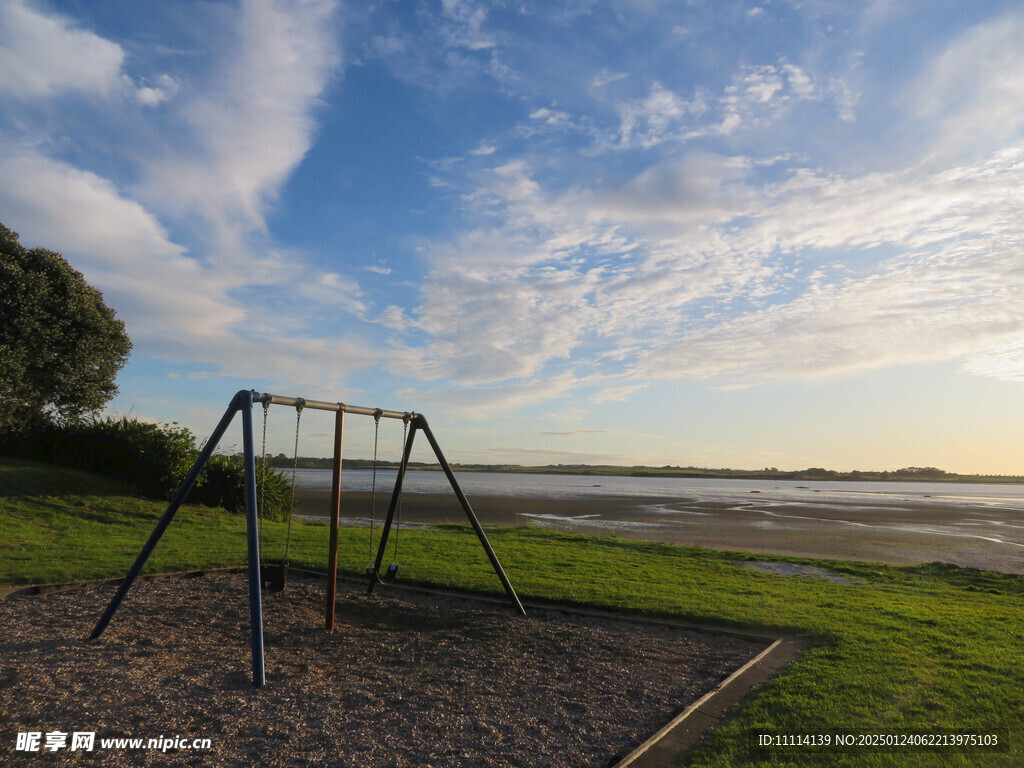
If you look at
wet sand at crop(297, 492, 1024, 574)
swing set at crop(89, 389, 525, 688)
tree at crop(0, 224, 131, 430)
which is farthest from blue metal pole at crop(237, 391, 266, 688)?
tree at crop(0, 224, 131, 430)

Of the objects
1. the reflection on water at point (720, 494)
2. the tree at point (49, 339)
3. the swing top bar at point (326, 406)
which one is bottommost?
the reflection on water at point (720, 494)

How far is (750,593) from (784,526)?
57.2 feet

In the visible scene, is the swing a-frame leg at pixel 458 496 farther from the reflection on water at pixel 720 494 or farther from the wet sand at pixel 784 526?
→ the reflection on water at pixel 720 494

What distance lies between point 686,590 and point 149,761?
7.61 metres

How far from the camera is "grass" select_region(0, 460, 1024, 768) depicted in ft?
14.5

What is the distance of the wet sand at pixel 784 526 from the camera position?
1739 cm

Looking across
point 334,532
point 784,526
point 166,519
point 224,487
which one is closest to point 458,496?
point 334,532

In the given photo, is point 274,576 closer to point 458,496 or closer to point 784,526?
point 458,496

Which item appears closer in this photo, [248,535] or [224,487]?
[248,535]

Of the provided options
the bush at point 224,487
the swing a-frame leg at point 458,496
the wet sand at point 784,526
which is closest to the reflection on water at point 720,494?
the wet sand at point 784,526

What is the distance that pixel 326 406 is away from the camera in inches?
285

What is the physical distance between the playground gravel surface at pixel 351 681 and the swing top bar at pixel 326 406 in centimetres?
252

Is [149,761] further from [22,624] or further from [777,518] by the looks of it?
[777,518]

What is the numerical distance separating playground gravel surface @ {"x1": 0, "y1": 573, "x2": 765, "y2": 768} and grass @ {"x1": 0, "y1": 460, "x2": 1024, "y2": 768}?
0.83 metres
